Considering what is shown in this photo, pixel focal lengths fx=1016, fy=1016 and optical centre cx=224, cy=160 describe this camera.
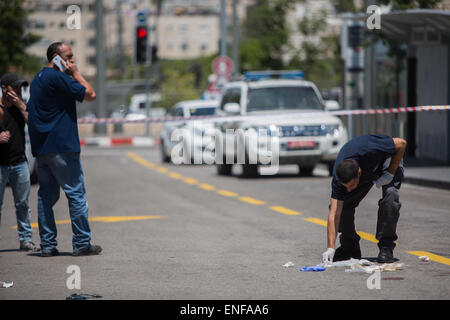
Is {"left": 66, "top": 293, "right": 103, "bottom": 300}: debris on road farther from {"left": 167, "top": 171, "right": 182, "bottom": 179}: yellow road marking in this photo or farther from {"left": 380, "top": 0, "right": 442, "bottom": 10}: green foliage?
{"left": 380, "top": 0, "right": 442, "bottom": 10}: green foliage

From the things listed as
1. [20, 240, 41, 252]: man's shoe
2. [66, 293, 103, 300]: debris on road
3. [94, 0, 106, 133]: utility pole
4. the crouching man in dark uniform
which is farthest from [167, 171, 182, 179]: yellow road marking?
[94, 0, 106, 133]: utility pole

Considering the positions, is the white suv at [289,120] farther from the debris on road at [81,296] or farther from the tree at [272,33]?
the tree at [272,33]

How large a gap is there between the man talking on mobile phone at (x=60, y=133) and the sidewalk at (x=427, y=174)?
8715mm

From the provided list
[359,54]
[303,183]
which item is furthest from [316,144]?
[359,54]

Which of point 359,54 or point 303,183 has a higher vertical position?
point 359,54

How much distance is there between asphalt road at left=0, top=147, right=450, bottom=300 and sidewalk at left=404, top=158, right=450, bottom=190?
25 centimetres

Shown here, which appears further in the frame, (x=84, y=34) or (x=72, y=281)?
(x=84, y=34)

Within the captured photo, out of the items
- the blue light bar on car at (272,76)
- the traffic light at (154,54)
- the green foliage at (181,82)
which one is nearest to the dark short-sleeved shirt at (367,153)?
the blue light bar on car at (272,76)

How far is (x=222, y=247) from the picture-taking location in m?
9.92

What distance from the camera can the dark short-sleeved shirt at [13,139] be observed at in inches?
397

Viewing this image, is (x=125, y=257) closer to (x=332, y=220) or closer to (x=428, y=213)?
(x=332, y=220)

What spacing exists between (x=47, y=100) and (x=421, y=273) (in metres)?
3.76
